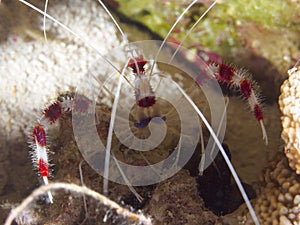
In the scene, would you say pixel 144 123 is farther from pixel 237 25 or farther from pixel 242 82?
pixel 237 25

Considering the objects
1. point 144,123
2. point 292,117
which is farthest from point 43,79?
point 292,117

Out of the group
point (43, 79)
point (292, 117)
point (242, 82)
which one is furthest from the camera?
point (43, 79)

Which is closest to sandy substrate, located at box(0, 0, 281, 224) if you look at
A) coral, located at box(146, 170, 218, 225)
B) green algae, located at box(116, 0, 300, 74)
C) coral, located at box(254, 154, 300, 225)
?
green algae, located at box(116, 0, 300, 74)

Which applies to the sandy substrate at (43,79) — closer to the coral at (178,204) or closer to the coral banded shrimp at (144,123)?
the coral banded shrimp at (144,123)

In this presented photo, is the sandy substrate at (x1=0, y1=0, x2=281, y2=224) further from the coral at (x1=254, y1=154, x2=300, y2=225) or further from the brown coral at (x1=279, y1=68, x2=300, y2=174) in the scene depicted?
the brown coral at (x1=279, y1=68, x2=300, y2=174)

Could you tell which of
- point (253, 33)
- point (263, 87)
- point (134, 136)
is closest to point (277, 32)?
point (253, 33)

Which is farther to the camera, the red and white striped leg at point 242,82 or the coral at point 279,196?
the red and white striped leg at point 242,82

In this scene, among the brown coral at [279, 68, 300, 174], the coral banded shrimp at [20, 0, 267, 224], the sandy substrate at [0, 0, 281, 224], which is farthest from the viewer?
the sandy substrate at [0, 0, 281, 224]

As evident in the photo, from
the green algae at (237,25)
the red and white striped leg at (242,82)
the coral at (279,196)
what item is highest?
the green algae at (237,25)

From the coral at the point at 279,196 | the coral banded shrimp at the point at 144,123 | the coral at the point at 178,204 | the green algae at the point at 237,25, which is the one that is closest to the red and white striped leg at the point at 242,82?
the coral banded shrimp at the point at 144,123
